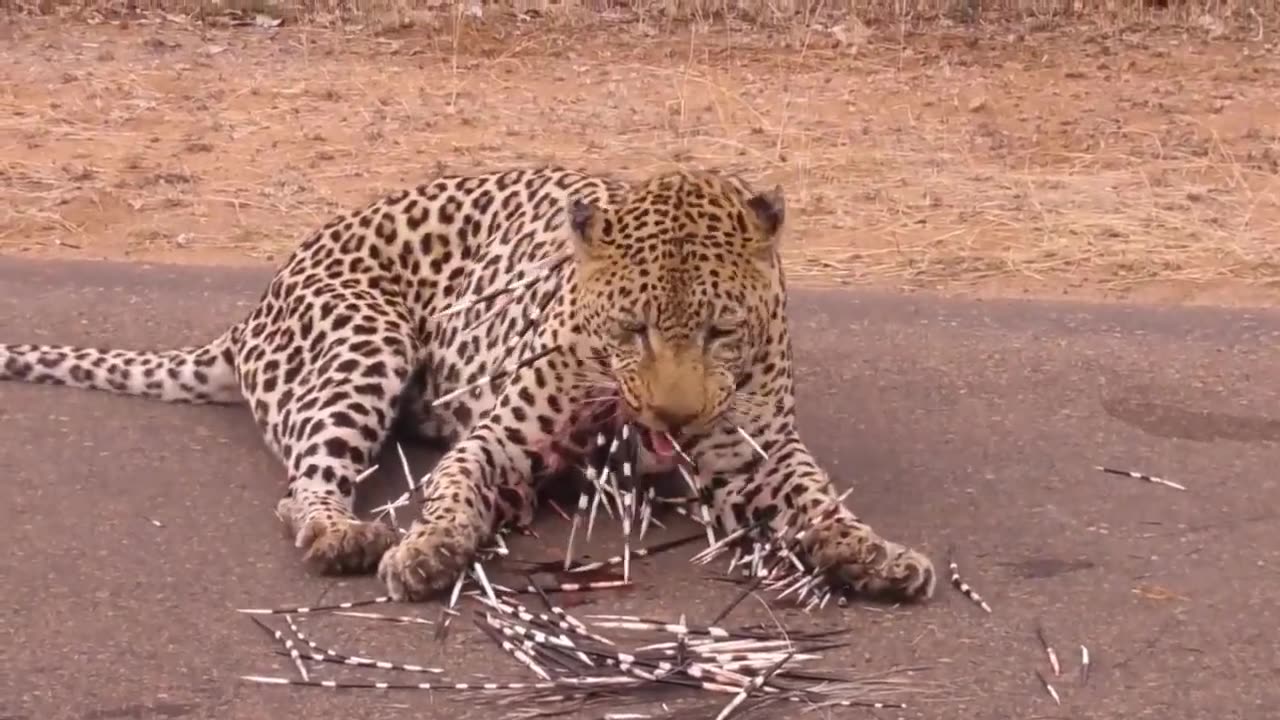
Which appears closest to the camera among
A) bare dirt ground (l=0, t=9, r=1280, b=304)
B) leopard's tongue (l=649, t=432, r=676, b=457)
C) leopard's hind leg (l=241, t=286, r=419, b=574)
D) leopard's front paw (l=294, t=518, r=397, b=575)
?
leopard's front paw (l=294, t=518, r=397, b=575)

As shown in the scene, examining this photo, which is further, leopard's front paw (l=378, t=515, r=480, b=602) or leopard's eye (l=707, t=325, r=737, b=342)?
leopard's eye (l=707, t=325, r=737, b=342)

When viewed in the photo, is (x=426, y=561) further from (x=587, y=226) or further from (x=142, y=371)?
(x=142, y=371)

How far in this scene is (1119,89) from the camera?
12977mm

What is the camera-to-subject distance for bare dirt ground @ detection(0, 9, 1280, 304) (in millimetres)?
9766

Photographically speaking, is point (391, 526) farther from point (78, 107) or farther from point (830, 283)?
point (78, 107)

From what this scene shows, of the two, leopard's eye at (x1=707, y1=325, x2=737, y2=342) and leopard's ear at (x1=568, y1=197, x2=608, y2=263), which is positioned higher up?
leopard's ear at (x1=568, y1=197, x2=608, y2=263)

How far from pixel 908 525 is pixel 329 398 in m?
1.77

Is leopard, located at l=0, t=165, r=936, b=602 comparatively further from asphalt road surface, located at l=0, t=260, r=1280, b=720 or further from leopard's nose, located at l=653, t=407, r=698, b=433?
asphalt road surface, located at l=0, t=260, r=1280, b=720

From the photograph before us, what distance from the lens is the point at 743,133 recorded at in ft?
39.0

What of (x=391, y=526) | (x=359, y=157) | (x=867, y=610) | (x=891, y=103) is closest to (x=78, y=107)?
(x=359, y=157)

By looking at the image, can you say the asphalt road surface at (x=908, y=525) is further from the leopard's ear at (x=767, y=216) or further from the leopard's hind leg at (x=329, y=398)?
the leopard's ear at (x=767, y=216)

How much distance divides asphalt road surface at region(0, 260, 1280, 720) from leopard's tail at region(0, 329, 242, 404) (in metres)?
0.07

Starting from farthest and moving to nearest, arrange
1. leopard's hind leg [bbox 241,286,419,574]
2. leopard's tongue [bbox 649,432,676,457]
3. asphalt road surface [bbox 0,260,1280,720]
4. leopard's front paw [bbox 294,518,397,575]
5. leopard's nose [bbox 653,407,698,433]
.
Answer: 1. leopard's tongue [bbox 649,432,676,457]
2. leopard's hind leg [bbox 241,286,419,574]
3. leopard's front paw [bbox 294,518,397,575]
4. leopard's nose [bbox 653,407,698,433]
5. asphalt road surface [bbox 0,260,1280,720]

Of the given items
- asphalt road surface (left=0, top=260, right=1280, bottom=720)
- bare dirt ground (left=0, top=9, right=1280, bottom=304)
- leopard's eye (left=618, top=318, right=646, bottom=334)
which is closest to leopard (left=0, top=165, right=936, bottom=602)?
leopard's eye (left=618, top=318, right=646, bottom=334)
